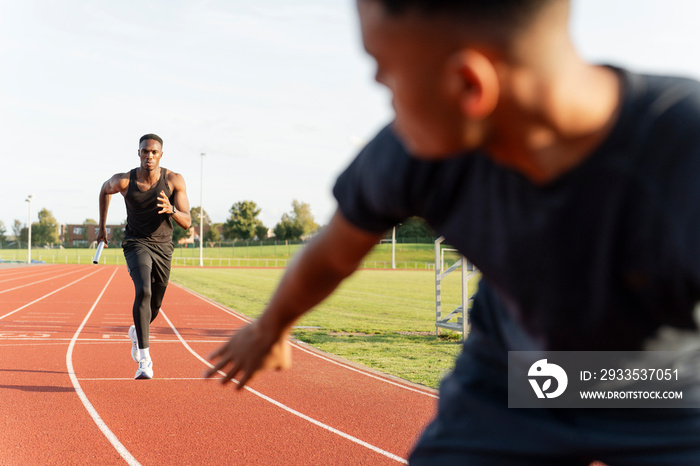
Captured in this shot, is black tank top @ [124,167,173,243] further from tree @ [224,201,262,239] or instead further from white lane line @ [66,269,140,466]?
tree @ [224,201,262,239]

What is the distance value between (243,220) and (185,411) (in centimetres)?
7912

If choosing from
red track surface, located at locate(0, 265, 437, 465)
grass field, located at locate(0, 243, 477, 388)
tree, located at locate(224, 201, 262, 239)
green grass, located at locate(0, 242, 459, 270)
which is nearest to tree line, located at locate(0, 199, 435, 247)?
tree, located at locate(224, 201, 262, 239)

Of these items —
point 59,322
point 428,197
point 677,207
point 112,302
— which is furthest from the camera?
point 112,302

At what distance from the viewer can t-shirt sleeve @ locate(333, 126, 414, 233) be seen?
1234 millimetres

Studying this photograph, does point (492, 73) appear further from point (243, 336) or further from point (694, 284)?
point (243, 336)

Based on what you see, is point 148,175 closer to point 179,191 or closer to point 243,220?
point 179,191

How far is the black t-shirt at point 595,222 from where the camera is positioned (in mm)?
986

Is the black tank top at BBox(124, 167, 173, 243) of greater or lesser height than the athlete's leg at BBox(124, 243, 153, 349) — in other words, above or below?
above

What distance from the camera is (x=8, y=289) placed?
19.4 m

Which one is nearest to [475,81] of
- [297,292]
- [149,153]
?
[297,292]

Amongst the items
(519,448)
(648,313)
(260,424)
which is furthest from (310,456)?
(648,313)

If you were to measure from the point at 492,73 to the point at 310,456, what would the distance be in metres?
3.61

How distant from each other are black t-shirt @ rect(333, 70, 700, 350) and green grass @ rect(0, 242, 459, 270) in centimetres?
5243

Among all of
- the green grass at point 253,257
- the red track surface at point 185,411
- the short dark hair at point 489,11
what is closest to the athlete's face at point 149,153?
the red track surface at point 185,411
